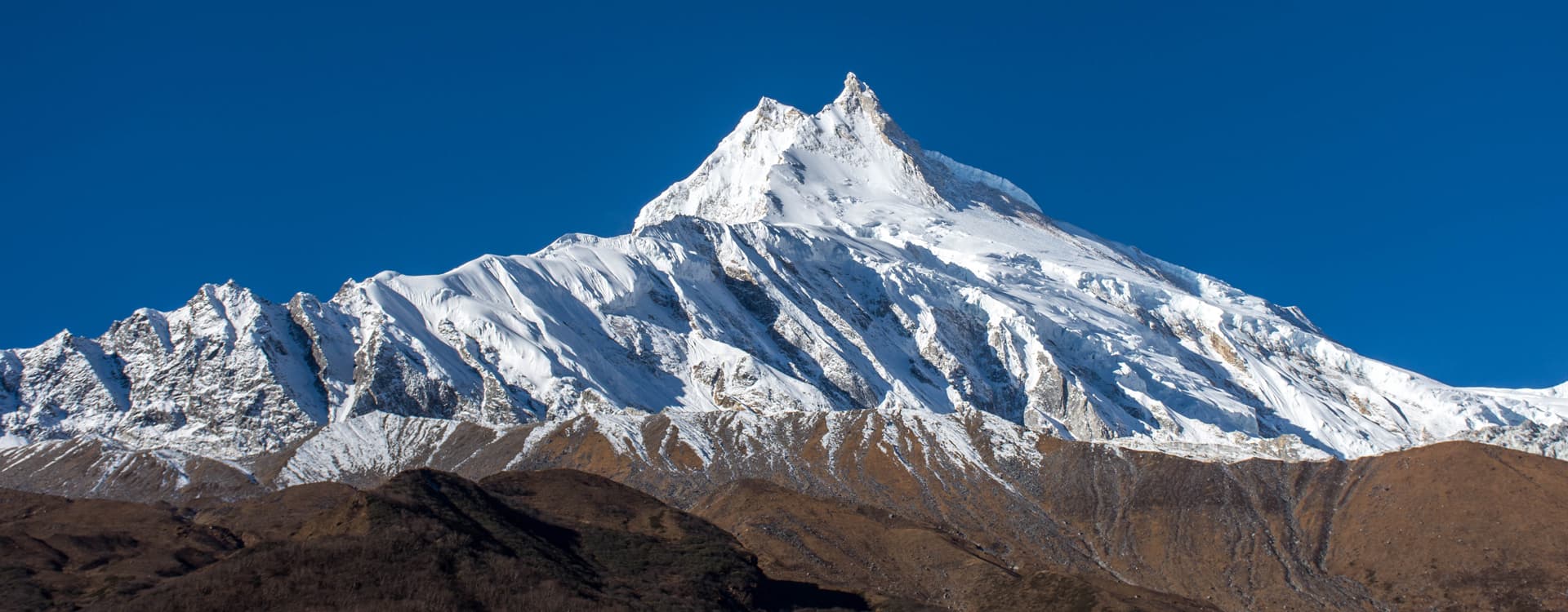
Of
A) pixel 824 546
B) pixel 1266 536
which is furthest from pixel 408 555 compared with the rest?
pixel 1266 536

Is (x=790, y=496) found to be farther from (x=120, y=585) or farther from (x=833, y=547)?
(x=120, y=585)

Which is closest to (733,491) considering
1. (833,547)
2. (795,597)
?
(833,547)

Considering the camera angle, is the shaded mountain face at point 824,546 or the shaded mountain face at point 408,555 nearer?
the shaded mountain face at point 408,555

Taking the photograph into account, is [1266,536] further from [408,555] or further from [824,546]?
[408,555]

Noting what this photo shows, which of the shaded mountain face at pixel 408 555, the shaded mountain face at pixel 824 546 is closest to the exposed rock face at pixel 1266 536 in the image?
the shaded mountain face at pixel 824 546

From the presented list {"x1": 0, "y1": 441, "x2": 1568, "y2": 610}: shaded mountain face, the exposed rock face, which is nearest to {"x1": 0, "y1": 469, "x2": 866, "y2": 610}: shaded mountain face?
{"x1": 0, "y1": 441, "x2": 1568, "y2": 610}: shaded mountain face

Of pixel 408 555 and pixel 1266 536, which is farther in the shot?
pixel 1266 536

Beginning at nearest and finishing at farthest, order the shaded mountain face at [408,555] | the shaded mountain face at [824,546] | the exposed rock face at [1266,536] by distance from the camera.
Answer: the shaded mountain face at [408,555] → the shaded mountain face at [824,546] → the exposed rock face at [1266,536]

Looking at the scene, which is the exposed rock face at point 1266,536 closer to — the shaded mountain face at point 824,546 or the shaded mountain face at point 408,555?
the shaded mountain face at point 824,546

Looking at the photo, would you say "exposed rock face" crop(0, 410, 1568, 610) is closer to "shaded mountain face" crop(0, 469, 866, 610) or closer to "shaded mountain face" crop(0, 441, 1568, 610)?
"shaded mountain face" crop(0, 441, 1568, 610)

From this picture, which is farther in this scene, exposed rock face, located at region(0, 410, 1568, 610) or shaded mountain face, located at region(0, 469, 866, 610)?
exposed rock face, located at region(0, 410, 1568, 610)

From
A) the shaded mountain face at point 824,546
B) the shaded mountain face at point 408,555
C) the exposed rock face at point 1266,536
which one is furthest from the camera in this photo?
the exposed rock face at point 1266,536

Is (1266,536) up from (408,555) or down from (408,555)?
up
